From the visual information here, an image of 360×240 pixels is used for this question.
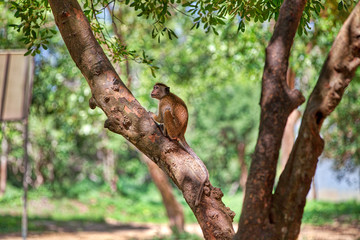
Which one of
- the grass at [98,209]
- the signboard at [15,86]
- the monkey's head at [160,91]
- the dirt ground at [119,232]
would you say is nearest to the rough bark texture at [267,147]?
the monkey's head at [160,91]

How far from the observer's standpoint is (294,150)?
2766 millimetres

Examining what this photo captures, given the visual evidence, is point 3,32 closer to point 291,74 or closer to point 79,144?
point 291,74

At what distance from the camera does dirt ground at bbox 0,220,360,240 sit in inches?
487

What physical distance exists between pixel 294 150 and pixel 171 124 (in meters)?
2.27

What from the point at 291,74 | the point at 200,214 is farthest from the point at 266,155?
the point at 291,74

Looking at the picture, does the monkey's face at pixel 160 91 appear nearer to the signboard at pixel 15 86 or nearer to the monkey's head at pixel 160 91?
the monkey's head at pixel 160 91

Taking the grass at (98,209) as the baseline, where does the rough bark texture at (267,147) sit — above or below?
below

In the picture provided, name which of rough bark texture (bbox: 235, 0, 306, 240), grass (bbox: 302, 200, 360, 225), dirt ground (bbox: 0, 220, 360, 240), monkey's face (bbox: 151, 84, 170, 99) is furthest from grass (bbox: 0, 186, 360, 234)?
rough bark texture (bbox: 235, 0, 306, 240)

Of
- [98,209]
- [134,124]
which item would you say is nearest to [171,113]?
[134,124]

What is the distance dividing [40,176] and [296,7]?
1969cm

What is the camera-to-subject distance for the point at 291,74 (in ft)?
37.0

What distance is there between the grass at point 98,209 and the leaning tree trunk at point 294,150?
39.0ft

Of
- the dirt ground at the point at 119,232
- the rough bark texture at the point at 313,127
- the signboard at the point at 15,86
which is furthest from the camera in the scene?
the dirt ground at the point at 119,232

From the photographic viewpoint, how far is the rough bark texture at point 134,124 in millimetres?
3273
